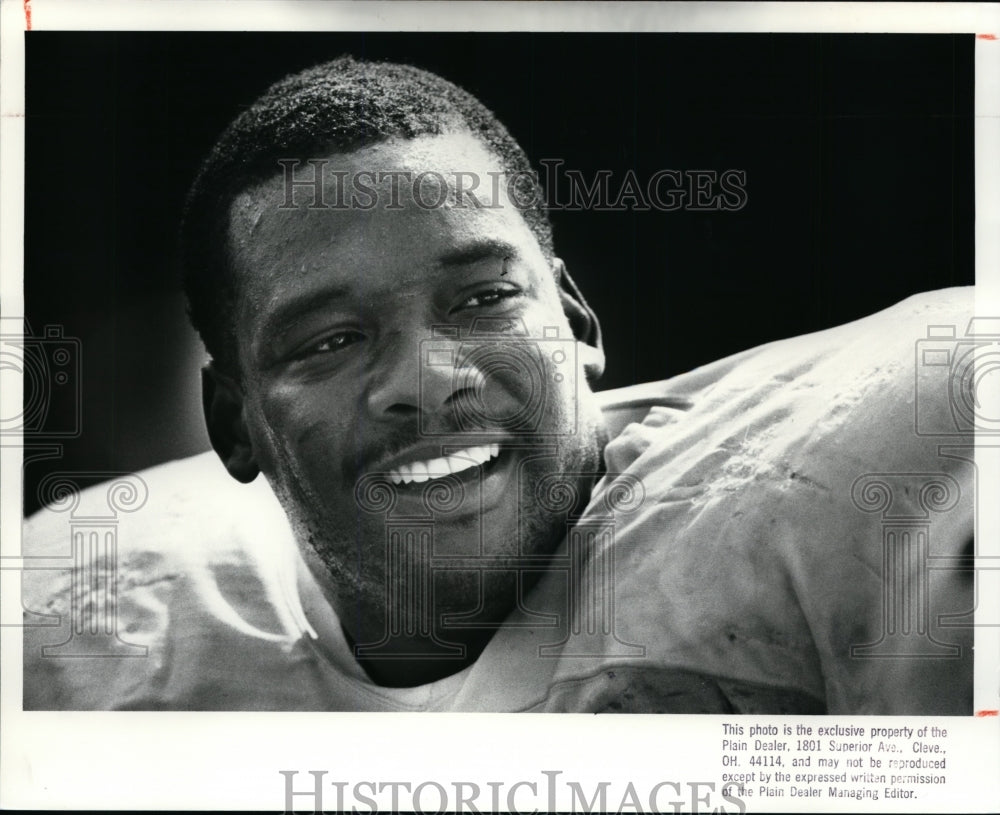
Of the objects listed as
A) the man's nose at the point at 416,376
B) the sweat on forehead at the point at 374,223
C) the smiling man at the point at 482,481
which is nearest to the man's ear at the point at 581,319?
the smiling man at the point at 482,481

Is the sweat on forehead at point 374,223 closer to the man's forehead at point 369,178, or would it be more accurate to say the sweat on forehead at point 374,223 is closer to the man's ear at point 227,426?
the man's forehead at point 369,178

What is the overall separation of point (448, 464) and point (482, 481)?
101mm

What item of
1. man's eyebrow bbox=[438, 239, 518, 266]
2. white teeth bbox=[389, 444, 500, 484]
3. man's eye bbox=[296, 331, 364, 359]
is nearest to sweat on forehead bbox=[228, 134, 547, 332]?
man's eyebrow bbox=[438, 239, 518, 266]

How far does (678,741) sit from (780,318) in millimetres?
1158

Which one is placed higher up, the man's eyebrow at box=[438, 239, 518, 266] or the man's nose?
the man's eyebrow at box=[438, 239, 518, 266]

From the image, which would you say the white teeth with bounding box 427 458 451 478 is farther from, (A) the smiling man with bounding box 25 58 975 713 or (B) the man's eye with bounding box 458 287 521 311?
(B) the man's eye with bounding box 458 287 521 311

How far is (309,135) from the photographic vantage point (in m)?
2.87

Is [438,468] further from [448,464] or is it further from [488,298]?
[488,298]

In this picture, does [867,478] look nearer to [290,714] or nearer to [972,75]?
[972,75]

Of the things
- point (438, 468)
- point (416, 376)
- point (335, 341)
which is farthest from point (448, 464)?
point (335, 341)

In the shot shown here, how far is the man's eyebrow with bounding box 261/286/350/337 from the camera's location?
281cm

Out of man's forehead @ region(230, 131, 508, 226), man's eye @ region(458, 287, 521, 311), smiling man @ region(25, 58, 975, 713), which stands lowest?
smiling man @ region(25, 58, 975, 713)

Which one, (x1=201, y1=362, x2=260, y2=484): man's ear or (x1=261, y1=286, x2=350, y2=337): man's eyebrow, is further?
(x1=201, y1=362, x2=260, y2=484): man's ear

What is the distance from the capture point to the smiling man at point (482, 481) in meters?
2.81
